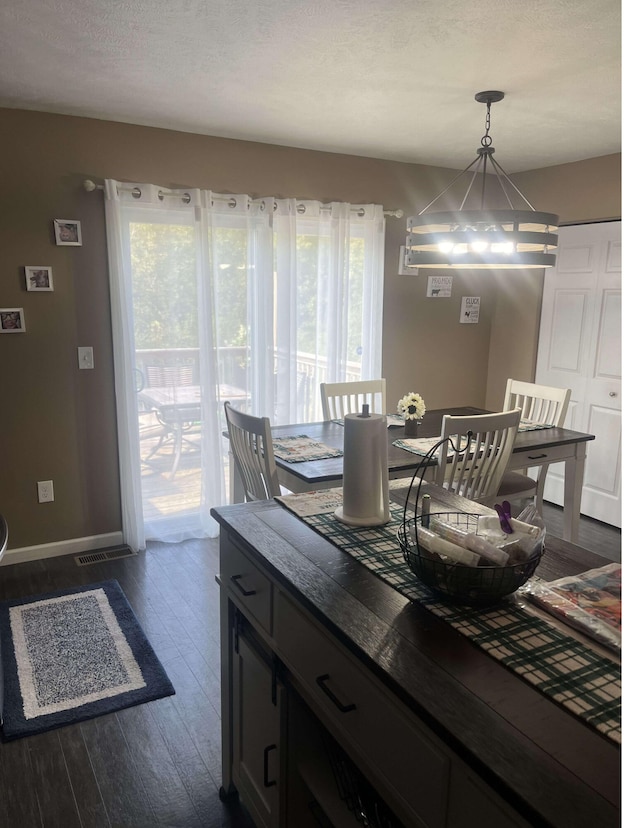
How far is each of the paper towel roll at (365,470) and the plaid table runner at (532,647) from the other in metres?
0.14

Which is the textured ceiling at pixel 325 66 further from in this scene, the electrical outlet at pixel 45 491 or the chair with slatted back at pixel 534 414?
the electrical outlet at pixel 45 491

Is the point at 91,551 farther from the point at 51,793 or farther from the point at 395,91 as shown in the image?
the point at 395,91

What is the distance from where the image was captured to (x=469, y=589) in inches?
47.4

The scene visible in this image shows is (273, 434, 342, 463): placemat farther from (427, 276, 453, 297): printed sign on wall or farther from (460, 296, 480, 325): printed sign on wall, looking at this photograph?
(460, 296, 480, 325): printed sign on wall

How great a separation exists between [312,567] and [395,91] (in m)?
2.36

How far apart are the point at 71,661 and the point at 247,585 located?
1.40m

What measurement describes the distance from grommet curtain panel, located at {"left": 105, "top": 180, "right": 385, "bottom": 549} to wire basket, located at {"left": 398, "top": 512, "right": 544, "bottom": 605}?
106 inches

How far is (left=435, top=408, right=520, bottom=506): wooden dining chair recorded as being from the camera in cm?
253

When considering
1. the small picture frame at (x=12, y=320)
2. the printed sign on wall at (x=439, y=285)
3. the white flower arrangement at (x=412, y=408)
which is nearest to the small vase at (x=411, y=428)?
the white flower arrangement at (x=412, y=408)

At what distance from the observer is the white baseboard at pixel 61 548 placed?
3.45 m

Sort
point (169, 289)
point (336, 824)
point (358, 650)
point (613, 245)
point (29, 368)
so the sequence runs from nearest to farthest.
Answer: point (358, 650) → point (336, 824) → point (29, 368) → point (169, 289) → point (613, 245)

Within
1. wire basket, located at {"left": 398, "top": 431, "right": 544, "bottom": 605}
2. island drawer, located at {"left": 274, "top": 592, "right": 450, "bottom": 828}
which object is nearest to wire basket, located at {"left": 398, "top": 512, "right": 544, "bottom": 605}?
wire basket, located at {"left": 398, "top": 431, "right": 544, "bottom": 605}

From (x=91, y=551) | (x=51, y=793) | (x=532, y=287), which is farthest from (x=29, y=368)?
(x=532, y=287)

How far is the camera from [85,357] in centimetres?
345
